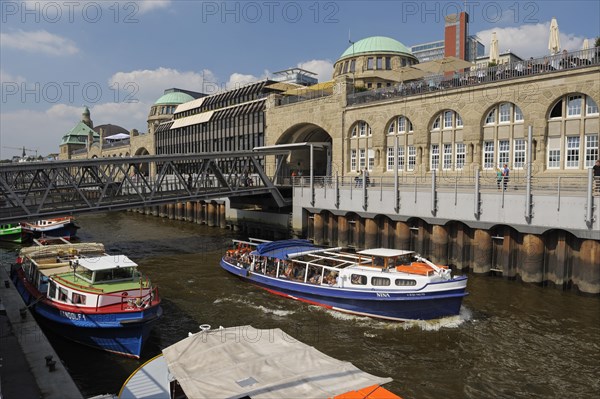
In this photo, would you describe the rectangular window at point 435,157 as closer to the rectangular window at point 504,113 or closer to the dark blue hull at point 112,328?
the rectangular window at point 504,113

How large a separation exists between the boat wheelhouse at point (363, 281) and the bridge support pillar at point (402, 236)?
26.7 feet

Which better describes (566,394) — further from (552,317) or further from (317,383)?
(317,383)

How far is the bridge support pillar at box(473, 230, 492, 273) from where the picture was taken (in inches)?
1094

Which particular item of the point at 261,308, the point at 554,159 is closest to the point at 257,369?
the point at 261,308

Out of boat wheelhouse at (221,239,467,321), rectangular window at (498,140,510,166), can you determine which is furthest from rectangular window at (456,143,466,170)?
boat wheelhouse at (221,239,467,321)

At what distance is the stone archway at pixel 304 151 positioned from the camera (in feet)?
182

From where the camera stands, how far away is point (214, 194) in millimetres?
39281

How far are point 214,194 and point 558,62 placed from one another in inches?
1111

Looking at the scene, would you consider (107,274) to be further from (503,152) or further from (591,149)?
(591,149)

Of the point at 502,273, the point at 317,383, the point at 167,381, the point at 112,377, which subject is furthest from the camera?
the point at 502,273

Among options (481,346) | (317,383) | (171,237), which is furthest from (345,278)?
(171,237)

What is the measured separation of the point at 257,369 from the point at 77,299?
11.1 meters

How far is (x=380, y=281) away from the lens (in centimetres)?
2116

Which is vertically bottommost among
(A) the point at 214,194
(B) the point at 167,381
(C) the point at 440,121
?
(B) the point at 167,381
